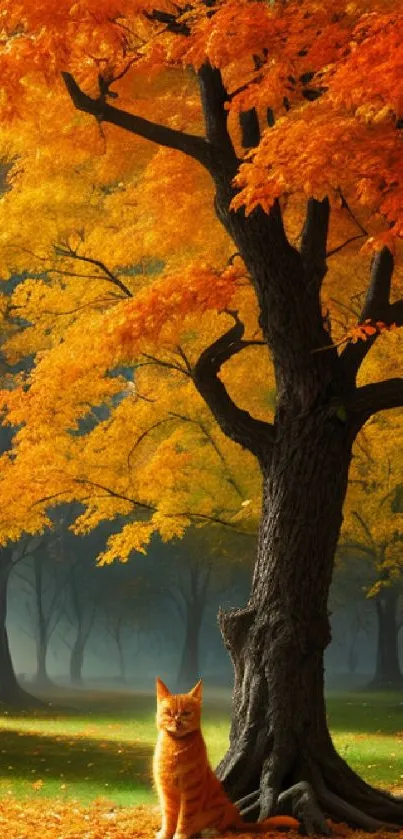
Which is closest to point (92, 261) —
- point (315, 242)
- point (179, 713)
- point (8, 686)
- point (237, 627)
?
point (315, 242)

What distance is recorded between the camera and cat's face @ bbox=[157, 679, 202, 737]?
7.65 metres

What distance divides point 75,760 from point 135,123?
10407 millimetres

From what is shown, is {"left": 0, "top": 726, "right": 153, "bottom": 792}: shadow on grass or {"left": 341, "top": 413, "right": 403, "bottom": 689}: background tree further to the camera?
{"left": 341, "top": 413, "right": 403, "bottom": 689}: background tree

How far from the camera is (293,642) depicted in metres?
9.35

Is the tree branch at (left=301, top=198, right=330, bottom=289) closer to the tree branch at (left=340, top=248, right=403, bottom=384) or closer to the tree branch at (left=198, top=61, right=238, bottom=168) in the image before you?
the tree branch at (left=340, top=248, right=403, bottom=384)

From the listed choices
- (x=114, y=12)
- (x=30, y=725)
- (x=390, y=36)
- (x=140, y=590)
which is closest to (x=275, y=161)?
(x=390, y=36)

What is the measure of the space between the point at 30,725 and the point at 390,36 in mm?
19125

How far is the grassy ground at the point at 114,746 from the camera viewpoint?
13.3 m

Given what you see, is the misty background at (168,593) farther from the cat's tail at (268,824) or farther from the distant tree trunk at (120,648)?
the cat's tail at (268,824)

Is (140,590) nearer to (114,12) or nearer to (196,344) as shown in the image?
(196,344)

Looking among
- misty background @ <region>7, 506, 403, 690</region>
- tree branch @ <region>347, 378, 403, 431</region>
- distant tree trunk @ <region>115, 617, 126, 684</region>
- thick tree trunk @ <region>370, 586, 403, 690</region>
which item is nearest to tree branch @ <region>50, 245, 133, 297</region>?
tree branch @ <region>347, 378, 403, 431</region>

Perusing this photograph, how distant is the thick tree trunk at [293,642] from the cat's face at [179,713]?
156cm

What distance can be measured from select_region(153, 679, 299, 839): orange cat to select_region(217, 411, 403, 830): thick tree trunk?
114 centimetres

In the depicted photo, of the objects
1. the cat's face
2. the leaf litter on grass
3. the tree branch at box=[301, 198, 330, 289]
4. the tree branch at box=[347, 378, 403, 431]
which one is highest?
the tree branch at box=[301, 198, 330, 289]
